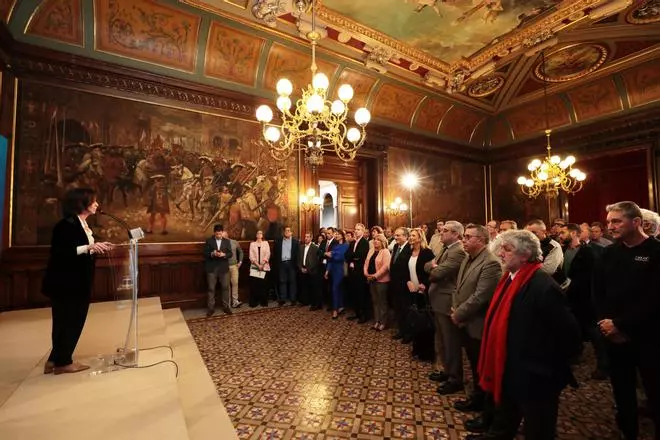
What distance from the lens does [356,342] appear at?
15.7 ft

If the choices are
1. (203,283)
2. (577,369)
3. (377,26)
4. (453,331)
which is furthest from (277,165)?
(577,369)

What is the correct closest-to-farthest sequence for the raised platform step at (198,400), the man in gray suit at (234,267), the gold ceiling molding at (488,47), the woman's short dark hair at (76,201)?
the raised platform step at (198,400)
the woman's short dark hair at (76,201)
the gold ceiling molding at (488,47)
the man in gray suit at (234,267)

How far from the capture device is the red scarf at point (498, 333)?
1912 mm

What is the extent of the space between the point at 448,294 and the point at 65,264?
3.63 meters

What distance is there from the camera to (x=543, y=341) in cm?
179

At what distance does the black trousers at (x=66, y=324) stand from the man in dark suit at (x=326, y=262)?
4545mm

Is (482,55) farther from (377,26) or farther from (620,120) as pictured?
(620,120)

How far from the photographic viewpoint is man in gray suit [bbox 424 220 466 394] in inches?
128

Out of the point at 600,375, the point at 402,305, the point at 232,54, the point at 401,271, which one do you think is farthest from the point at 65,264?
the point at 232,54

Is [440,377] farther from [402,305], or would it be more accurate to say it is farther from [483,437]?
[402,305]

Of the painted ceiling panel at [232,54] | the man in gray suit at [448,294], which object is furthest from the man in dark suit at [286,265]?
the man in gray suit at [448,294]

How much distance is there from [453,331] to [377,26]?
→ 7.06m

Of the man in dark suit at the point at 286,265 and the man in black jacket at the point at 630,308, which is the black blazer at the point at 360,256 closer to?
the man in dark suit at the point at 286,265

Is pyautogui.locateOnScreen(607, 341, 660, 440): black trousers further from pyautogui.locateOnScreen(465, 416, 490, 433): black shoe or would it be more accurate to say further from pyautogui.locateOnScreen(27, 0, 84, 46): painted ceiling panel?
pyautogui.locateOnScreen(27, 0, 84, 46): painted ceiling panel
